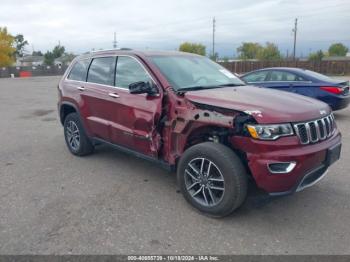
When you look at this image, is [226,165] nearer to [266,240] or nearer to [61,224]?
[266,240]

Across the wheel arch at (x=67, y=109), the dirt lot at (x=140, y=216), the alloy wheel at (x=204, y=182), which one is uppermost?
the wheel arch at (x=67, y=109)

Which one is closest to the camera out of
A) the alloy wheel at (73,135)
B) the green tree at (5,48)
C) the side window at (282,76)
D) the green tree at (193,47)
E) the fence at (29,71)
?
the alloy wheel at (73,135)

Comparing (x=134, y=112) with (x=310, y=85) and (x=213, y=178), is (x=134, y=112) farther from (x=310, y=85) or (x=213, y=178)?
(x=310, y=85)

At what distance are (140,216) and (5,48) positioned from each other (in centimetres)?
6723

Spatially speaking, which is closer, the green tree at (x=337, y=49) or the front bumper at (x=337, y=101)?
the front bumper at (x=337, y=101)

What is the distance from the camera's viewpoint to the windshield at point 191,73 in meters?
3.91

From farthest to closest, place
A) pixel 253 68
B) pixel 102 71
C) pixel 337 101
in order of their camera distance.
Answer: pixel 253 68 → pixel 337 101 → pixel 102 71

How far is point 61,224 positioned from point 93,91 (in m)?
2.19

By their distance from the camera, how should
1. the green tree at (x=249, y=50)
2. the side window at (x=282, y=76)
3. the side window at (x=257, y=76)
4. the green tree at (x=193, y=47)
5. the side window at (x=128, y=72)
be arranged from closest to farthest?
1. the side window at (x=128, y=72)
2. the side window at (x=282, y=76)
3. the side window at (x=257, y=76)
4. the green tree at (x=193, y=47)
5. the green tree at (x=249, y=50)

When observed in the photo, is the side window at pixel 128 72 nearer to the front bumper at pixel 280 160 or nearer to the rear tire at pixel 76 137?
the rear tire at pixel 76 137

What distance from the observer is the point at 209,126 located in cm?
339

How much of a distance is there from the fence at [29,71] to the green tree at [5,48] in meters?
14.9

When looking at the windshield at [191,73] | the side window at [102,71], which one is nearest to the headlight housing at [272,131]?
the windshield at [191,73]

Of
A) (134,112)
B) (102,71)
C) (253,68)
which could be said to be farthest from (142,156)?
(253,68)
